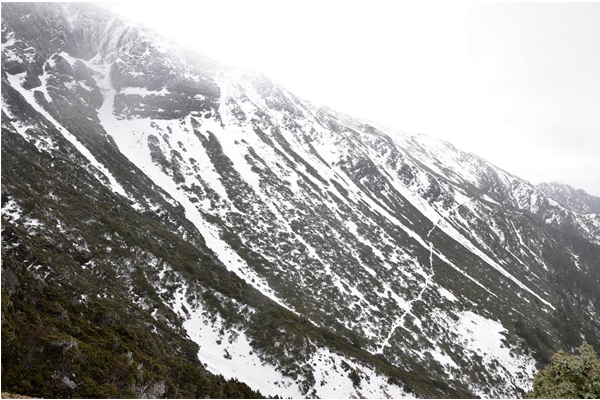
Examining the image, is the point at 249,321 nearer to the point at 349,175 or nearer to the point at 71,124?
the point at 71,124

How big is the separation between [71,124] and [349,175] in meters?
97.0

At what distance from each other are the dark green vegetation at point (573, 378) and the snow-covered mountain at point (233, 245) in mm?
16488

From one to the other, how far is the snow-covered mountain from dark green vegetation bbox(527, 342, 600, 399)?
1649 cm

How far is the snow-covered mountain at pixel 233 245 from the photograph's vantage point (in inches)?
899

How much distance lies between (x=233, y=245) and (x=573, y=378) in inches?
2323

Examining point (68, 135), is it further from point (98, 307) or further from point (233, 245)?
point (98, 307)

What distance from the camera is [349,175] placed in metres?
137

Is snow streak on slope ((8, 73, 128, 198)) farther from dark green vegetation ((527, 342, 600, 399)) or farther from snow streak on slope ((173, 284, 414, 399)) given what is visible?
dark green vegetation ((527, 342, 600, 399))

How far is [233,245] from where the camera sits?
66.3 metres

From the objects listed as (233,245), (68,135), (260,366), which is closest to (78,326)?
Answer: (260,366)

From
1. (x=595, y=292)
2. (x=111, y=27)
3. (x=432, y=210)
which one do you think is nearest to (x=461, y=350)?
(x=432, y=210)

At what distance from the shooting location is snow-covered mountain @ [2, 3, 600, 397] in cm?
2283

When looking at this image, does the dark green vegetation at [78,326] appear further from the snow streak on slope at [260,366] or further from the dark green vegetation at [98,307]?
the snow streak on slope at [260,366]

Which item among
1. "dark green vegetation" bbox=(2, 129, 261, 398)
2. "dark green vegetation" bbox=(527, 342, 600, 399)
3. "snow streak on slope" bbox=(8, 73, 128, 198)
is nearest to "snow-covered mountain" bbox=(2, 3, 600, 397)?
"dark green vegetation" bbox=(2, 129, 261, 398)
